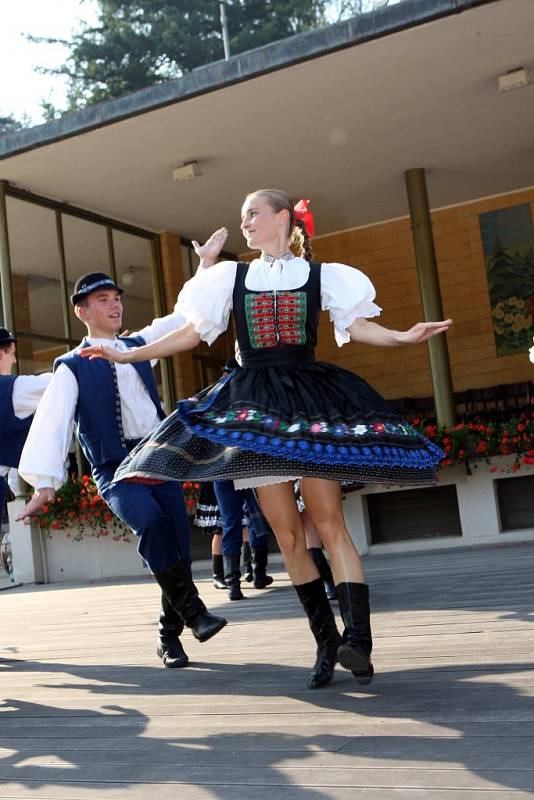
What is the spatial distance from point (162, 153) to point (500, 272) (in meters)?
4.85

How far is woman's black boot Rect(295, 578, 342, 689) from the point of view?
285cm

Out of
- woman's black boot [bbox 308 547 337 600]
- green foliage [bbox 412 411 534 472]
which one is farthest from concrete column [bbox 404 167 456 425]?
woman's black boot [bbox 308 547 337 600]

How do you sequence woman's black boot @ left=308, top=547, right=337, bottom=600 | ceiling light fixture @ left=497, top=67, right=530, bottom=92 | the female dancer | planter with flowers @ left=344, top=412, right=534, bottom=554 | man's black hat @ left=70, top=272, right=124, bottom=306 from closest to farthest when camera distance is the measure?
1. the female dancer
2. man's black hat @ left=70, top=272, right=124, bottom=306
3. woman's black boot @ left=308, top=547, right=337, bottom=600
4. ceiling light fixture @ left=497, top=67, right=530, bottom=92
5. planter with flowers @ left=344, top=412, right=534, bottom=554

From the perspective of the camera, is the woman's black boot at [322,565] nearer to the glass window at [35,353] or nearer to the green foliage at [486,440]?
the green foliage at [486,440]

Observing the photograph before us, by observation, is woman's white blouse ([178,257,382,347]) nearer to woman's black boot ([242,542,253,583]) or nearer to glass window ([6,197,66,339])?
woman's black boot ([242,542,253,583])

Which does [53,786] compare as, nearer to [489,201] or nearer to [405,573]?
[405,573]

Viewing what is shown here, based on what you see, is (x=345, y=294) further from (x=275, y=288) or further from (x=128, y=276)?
(x=128, y=276)

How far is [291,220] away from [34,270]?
26.7 feet

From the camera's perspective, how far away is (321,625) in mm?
2889

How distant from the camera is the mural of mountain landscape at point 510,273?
39.2 ft

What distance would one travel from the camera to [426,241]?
986 centimetres

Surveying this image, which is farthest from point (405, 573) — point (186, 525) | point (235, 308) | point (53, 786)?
point (53, 786)

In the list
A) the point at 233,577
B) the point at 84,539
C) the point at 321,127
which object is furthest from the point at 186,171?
the point at 233,577

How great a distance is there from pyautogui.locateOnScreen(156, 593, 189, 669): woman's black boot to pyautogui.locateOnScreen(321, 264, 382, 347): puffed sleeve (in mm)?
1289
